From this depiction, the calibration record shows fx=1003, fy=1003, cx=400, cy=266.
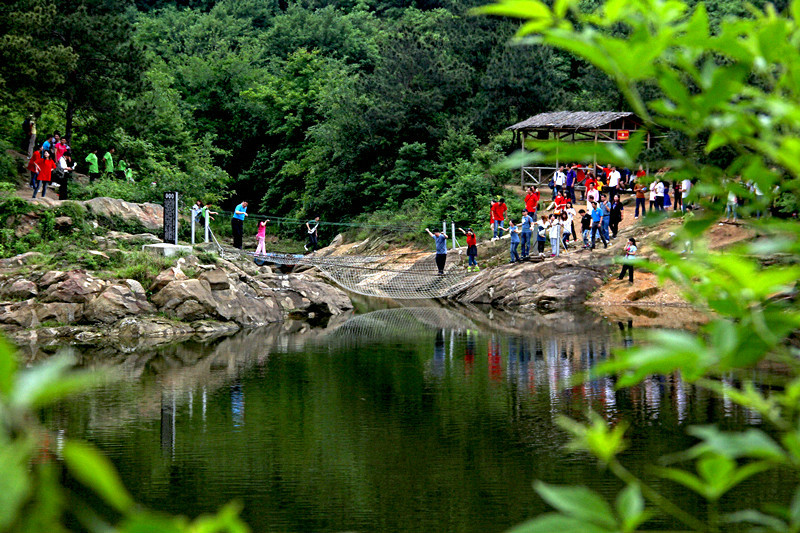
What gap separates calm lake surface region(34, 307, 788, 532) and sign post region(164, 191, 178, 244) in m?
4.49

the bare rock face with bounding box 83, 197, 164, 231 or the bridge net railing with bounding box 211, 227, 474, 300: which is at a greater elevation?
the bare rock face with bounding box 83, 197, 164, 231

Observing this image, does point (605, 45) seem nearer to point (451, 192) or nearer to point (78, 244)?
point (78, 244)

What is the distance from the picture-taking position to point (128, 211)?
2683 cm

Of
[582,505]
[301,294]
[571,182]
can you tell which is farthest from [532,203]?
[582,505]

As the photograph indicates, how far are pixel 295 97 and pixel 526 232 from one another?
19.0 m

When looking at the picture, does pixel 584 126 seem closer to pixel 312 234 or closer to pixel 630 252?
pixel 630 252

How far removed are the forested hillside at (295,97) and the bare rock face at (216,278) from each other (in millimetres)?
6203

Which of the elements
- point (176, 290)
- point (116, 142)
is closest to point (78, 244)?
point (176, 290)

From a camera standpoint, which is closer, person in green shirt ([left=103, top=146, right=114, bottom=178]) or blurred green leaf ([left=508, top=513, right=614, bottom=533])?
blurred green leaf ([left=508, top=513, right=614, bottom=533])

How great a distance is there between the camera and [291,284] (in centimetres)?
2727

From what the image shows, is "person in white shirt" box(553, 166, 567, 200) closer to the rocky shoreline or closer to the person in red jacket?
the person in red jacket

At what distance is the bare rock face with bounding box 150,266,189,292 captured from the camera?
901 inches

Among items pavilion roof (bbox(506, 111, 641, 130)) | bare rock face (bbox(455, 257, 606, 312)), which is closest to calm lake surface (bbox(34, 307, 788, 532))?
bare rock face (bbox(455, 257, 606, 312))

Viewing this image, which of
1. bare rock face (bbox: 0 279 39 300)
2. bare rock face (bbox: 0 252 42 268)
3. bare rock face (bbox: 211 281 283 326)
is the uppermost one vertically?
bare rock face (bbox: 0 252 42 268)
